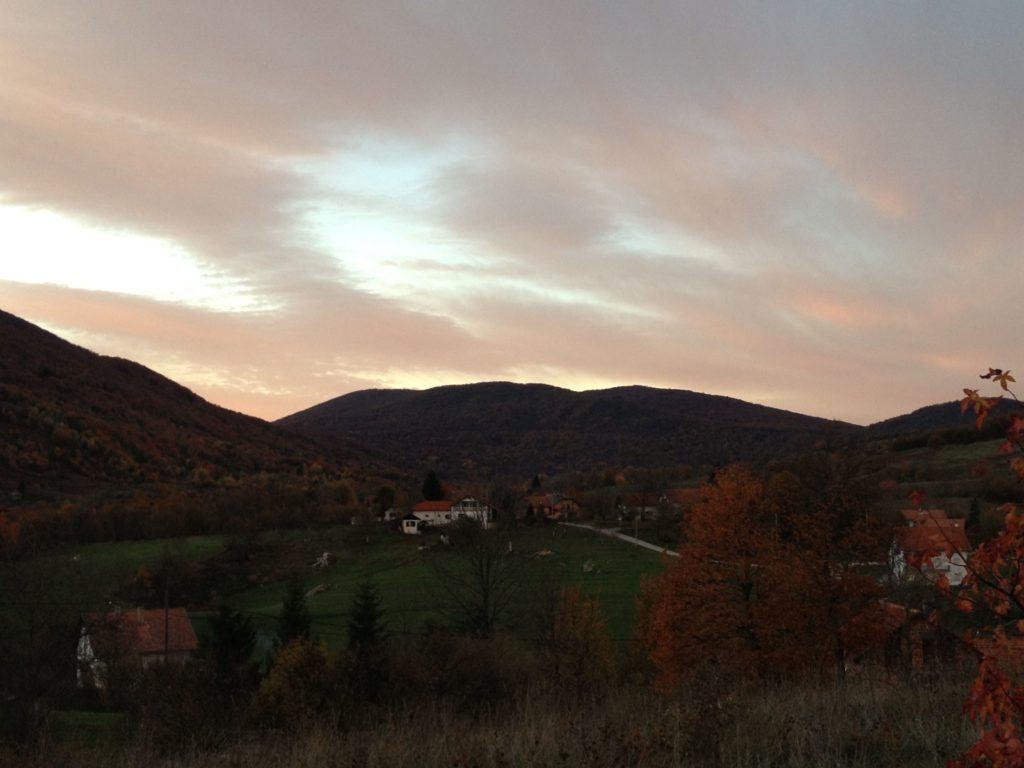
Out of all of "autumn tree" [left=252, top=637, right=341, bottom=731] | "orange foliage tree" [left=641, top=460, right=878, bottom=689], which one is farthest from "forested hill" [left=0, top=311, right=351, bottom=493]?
"orange foliage tree" [left=641, top=460, right=878, bottom=689]

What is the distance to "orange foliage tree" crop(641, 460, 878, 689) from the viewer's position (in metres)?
26.5

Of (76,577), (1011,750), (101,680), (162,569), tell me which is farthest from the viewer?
(162,569)

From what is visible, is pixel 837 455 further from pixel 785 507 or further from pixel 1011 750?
pixel 1011 750

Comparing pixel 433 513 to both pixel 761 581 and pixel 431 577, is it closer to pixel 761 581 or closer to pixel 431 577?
pixel 431 577

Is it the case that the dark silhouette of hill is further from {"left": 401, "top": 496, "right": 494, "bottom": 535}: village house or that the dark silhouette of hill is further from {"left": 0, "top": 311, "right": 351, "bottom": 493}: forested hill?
{"left": 0, "top": 311, "right": 351, "bottom": 493}: forested hill

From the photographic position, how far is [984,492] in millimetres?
76812

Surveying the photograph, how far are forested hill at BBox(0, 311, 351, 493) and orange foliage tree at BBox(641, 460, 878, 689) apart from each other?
95989 millimetres

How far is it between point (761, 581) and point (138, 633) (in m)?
31.3

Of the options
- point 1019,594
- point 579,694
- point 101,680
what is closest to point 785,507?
point 579,694

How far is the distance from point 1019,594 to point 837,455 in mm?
28901

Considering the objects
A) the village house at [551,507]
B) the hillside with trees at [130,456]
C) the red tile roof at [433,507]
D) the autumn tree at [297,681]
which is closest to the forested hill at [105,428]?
the hillside with trees at [130,456]

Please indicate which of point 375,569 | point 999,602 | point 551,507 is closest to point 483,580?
point 375,569

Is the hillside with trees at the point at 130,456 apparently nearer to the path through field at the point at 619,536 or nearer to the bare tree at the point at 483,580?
the path through field at the point at 619,536

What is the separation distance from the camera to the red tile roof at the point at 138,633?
35156mm
